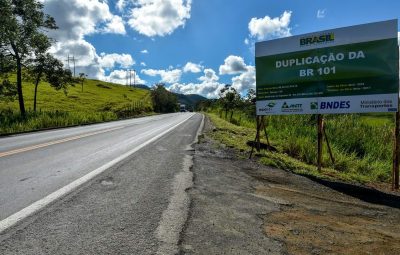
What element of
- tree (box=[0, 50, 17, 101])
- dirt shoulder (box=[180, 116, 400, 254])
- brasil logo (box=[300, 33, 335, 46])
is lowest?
dirt shoulder (box=[180, 116, 400, 254])

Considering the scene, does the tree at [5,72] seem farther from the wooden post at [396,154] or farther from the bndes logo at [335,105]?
the wooden post at [396,154]

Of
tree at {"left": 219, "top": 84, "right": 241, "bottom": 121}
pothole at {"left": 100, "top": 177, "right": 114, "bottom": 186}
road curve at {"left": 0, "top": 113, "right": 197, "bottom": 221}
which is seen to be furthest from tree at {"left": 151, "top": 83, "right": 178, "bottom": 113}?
pothole at {"left": 100, "top": 177, "right": 114, "bottom": 186}

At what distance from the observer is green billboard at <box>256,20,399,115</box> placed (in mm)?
8344

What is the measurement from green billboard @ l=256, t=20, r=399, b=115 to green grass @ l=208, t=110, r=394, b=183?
1.48 metres

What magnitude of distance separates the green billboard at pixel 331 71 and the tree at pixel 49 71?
94.0 ft

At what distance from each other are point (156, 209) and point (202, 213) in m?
0.57

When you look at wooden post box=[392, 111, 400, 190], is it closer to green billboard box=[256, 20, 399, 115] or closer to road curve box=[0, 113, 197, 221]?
green billboard box=[256, 20, 399, 115]

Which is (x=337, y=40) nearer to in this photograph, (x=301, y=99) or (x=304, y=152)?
(x=301, y=99)

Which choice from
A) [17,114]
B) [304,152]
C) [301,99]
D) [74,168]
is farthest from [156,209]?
[17,114]

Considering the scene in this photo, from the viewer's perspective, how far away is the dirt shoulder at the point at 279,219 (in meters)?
3.89

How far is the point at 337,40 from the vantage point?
8984 mm

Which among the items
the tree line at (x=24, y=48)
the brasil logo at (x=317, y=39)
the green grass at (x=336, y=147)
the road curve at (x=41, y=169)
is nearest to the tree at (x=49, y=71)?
the tree line at (x=24, y=48)

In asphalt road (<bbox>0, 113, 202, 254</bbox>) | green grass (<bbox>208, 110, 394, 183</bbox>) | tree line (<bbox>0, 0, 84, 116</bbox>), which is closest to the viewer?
asphalt road (<bbox>0, 113, 202, 254</bbox>)

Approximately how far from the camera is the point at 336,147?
1365cm
